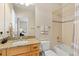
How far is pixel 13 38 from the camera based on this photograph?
3.84 ft

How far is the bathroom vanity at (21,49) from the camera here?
3.32 feet

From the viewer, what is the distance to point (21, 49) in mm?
1086

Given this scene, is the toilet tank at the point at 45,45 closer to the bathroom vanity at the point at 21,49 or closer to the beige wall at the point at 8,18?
the bathroom vanity at the point at 21,49

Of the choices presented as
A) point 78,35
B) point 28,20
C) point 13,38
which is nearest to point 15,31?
point 13,38

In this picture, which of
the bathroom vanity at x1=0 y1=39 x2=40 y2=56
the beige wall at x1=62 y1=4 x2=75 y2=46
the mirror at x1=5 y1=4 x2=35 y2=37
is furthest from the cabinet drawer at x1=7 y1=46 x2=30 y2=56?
the beige wall at x1=62 y1=4 x2=75 y2=46

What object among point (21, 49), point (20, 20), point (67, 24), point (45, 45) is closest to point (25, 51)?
point (21, 49)

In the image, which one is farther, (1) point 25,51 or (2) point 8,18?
(2) point 8,18

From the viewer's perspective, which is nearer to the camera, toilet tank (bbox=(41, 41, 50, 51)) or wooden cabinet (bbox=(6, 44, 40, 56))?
wooden cabinet (bbox=(6, 44, 40, 56))

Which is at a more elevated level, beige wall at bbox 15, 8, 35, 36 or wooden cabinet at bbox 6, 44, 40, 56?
beige wall at bbox 15, 8, 35, 36

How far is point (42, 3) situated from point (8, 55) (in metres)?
0.54

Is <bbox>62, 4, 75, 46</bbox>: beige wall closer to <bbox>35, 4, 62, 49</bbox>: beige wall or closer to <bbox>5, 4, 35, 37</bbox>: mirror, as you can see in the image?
<bbox>35, 4, 62, 49</bbox>: beige wall

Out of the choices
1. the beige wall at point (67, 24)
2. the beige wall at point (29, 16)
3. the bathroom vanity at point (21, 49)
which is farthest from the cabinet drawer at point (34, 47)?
the beige wall at point (67, 24)

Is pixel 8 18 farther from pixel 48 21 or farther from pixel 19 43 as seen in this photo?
pixel 48 21

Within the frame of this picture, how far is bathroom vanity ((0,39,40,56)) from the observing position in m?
1.01
